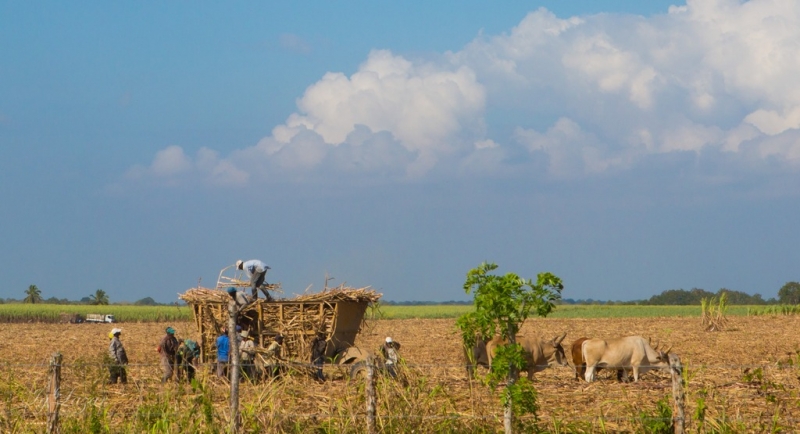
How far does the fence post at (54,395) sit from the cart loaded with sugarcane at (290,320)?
6450 mm

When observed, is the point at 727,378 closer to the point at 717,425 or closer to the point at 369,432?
the point at 717,425

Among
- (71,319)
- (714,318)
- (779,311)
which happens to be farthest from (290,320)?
(779,311)

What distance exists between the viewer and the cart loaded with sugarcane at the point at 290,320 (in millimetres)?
17344

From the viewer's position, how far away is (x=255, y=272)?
17344 mm

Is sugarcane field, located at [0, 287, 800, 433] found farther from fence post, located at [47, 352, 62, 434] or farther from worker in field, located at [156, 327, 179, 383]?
worker in field, located at [156, 327, 179, 383]

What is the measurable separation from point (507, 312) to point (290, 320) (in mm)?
8216

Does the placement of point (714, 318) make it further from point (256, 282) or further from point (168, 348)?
point (168, 348)

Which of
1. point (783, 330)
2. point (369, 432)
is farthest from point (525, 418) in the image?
point (783, 330)

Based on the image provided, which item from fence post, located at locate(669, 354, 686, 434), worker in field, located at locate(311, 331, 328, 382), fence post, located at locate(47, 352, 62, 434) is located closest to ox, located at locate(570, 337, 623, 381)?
worker in field, located at locate(311, 331, 328, 382)

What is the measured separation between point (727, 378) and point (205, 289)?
1002cm

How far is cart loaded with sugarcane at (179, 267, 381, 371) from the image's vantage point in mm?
17344

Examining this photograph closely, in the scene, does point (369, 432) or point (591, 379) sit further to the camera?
point (591, 379)

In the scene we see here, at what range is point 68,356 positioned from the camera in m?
27.8

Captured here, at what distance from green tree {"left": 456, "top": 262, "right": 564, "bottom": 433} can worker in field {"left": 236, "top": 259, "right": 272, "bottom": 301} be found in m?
7.92
